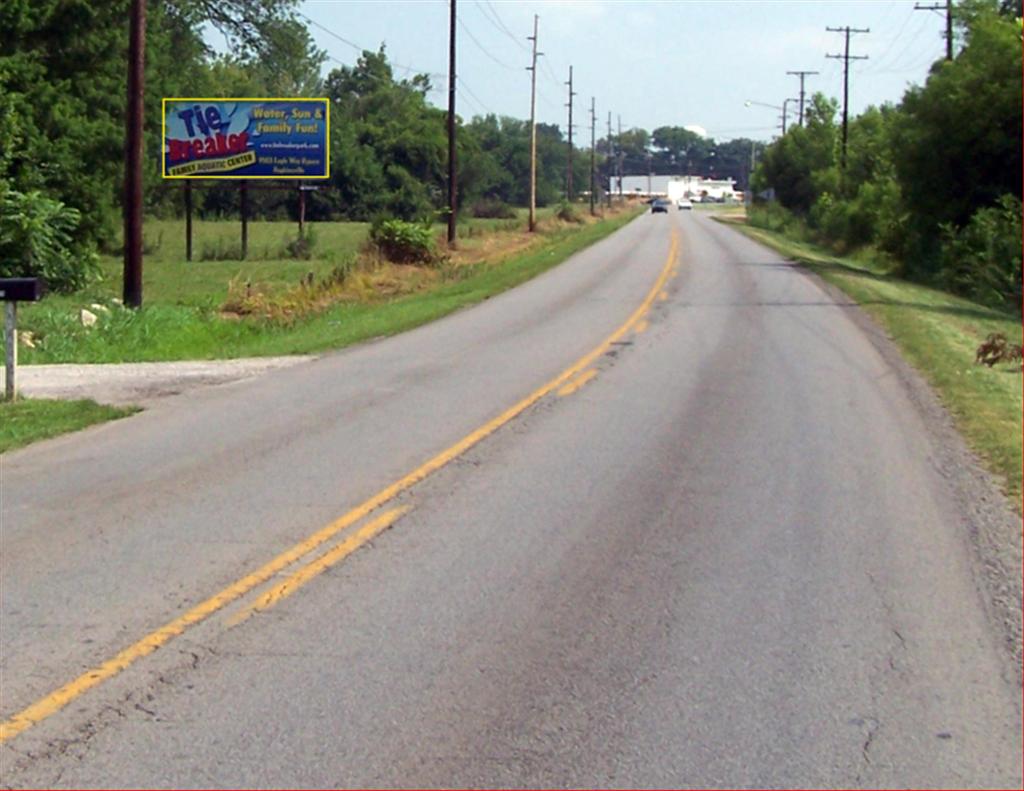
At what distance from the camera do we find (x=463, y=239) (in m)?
54.6

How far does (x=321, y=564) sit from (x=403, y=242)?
100 ft

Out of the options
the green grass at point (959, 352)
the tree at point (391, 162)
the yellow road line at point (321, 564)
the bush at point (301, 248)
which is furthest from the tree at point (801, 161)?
the yellow road line at point (321, 564)

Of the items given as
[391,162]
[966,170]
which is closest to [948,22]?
[966,170]

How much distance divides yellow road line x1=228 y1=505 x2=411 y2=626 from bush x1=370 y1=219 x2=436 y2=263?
94.5 feet

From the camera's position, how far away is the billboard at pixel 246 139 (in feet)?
144

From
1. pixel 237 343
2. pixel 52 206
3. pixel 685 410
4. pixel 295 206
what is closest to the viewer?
pixel 685 410

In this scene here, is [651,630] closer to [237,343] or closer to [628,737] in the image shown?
A: [628,737]

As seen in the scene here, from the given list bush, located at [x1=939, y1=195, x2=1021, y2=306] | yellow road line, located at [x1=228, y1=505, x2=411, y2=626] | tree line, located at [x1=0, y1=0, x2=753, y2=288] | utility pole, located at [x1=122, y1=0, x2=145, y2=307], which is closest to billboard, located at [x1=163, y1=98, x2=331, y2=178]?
tree line, located at [x1=0, y1=0, x2=753, y2=288]

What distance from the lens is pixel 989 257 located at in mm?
35625

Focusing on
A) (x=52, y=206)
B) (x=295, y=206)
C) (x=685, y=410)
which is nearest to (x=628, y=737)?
(x=685, y=410)

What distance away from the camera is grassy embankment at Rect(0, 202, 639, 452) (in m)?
21.3

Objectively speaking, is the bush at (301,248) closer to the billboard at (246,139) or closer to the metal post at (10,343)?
the billboard at (246,139)

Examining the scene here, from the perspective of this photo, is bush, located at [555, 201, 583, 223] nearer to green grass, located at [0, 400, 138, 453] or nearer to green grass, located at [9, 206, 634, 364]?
green grass, located at [9, 206, 634, 364]

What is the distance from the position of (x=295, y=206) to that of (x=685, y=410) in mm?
63925
